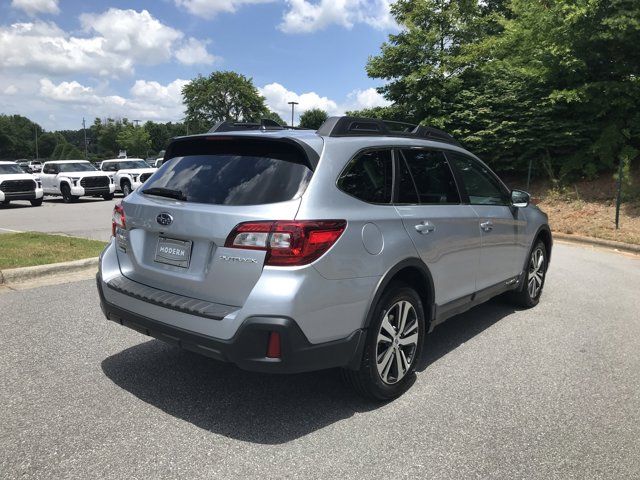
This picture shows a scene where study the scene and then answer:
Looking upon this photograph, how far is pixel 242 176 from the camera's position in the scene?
315 centimetres

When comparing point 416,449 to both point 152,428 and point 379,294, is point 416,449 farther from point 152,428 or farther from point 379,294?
point 152,428

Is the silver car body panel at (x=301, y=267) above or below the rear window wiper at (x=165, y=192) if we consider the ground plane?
below

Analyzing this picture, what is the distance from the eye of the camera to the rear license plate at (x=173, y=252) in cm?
310

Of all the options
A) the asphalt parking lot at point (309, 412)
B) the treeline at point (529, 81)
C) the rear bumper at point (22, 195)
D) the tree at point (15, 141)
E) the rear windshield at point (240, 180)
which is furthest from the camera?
the tree at point (15, 141)

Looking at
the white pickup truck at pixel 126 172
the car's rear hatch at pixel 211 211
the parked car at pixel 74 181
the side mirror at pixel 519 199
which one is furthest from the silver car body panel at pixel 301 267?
the white pickup truck at pixel 126 172

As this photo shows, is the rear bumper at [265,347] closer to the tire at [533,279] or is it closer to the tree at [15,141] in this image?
the tire at [533,279]

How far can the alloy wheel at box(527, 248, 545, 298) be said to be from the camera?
5801 millimetres

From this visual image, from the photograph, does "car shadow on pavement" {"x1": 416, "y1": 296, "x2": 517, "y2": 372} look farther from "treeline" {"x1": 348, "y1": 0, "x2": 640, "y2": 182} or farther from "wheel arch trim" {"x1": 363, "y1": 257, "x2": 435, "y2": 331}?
"treeline" {"x1": 348, "y1": 0, "x2": 640, "y2": 182}

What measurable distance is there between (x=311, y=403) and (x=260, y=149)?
1.68 metres

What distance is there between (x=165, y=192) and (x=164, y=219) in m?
0.30

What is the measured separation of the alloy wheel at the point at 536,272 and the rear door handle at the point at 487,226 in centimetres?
134

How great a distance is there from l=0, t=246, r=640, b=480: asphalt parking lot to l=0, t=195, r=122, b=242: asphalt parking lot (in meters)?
6.51

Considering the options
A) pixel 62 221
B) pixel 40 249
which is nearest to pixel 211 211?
pixel 40 249

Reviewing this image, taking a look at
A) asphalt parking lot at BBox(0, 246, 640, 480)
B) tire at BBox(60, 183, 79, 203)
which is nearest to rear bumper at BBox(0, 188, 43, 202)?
tire at BBox(60, 183, 79, 203)
